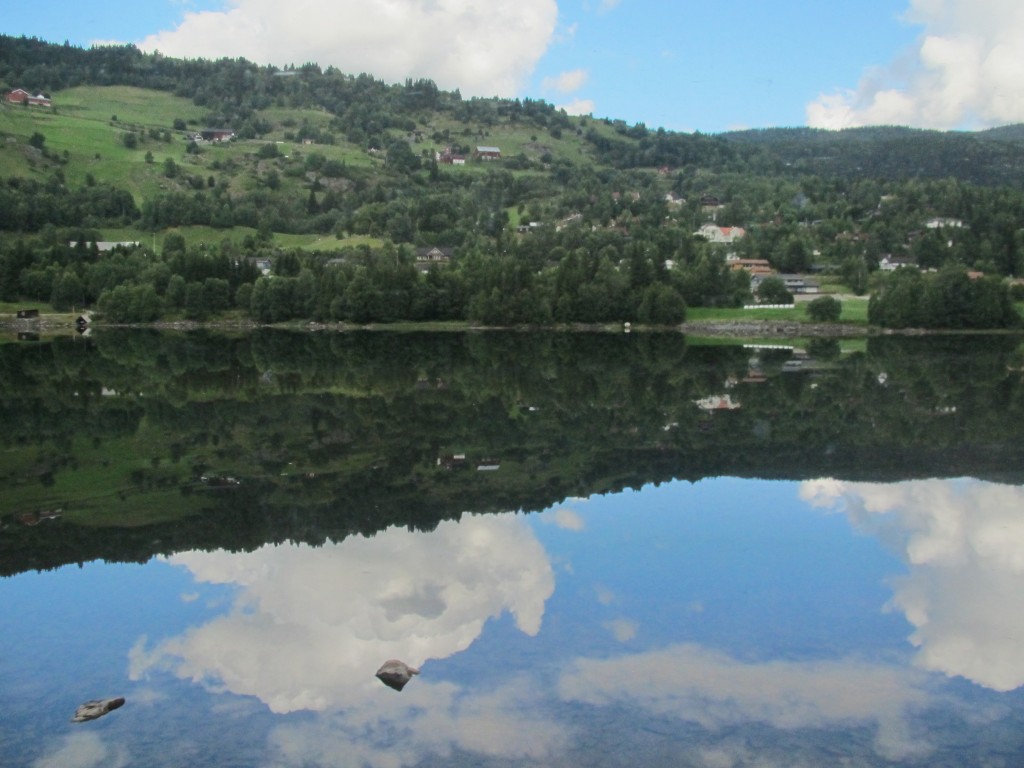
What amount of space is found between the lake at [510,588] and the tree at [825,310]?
59.0 m

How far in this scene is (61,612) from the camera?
1770 centimetres

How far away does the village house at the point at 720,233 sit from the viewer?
160500 mm

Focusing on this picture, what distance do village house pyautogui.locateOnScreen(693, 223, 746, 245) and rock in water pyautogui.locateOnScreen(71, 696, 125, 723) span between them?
150 metres

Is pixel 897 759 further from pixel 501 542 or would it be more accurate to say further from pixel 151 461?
pixel 151 461

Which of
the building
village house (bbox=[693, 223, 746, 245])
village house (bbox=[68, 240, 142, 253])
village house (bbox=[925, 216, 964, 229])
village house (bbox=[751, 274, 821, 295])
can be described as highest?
village house (bbox=[925, 216, 964, 229])

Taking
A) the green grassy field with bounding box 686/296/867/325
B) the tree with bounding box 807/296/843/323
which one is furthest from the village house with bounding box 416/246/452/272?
the tree with bounding box 807/296/843/323

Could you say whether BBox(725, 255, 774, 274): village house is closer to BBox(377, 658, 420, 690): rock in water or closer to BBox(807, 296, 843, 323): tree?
BBox(807, 296, 843, 323): tree

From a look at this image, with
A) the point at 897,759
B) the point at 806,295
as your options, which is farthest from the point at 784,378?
the point at 806,295

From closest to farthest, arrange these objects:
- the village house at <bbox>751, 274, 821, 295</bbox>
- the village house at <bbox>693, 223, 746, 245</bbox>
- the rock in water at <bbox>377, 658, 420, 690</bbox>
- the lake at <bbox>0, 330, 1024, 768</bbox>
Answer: the lake at <bbox>0, 330, 1024, 768</bbox>, the rock in water at <bbox>377, 658, 420, 690</bbox>, the village house at <bbox>751, 274, 821, 295</bbox>, the village house at <bbox>693, 223, 746, 245</bbox>

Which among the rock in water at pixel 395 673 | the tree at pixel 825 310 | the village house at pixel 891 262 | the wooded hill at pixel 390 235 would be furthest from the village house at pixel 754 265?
the rock in water at pixel 395 673

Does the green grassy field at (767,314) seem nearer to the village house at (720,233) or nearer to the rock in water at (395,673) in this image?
the village house at (720,233)

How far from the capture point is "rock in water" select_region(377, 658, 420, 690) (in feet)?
48.9

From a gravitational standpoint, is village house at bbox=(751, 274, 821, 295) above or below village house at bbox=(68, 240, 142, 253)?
below

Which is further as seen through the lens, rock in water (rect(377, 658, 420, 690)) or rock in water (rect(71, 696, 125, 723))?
rock in water (rect(377, 658, 420, 690))
